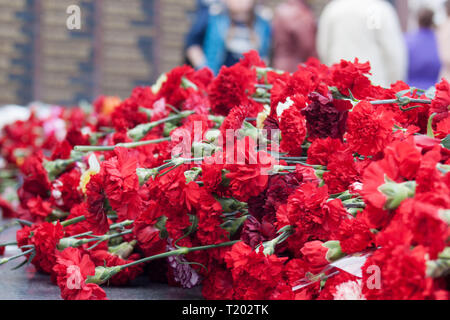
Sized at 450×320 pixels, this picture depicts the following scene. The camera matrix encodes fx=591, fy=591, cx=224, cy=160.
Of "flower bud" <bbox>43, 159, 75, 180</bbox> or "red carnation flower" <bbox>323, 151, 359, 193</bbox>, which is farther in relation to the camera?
"flower bud" <bbox>43, 159, 75, 180</bbox>

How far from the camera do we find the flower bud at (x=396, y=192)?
1.75ft

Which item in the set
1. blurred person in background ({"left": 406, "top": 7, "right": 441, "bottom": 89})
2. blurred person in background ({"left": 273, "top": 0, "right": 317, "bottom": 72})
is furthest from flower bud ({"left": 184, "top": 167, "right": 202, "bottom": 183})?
blurred person in background ({"left": 406, "top": 7, "right": 441, "bottom": 89})

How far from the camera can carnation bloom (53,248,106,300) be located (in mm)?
746

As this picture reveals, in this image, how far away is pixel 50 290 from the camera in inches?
36.2

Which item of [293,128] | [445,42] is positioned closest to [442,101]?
[293,128]

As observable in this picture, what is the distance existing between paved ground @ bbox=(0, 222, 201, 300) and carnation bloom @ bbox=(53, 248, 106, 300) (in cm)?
10

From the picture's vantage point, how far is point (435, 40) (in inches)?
123

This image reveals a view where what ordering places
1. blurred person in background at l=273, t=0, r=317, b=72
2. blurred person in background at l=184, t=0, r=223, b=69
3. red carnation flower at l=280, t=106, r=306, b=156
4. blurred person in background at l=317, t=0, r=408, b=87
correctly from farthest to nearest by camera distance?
blurred person in background at l=184, t=0, r=223, b=69 → blurred person in background at l=273, t=0, r=317, b=72 → blurred person in background at l=317, t=0, r=408, b=87 → red carnation flower at l=280, t=106, r=306, b=156

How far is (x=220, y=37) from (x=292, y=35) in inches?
17.0

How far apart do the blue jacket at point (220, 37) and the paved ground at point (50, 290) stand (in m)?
2.31

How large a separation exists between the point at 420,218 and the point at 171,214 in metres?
0.37

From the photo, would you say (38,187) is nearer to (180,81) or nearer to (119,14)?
(180,81)

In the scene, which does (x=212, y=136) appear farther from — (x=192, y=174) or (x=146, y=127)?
(x=146, y=127)

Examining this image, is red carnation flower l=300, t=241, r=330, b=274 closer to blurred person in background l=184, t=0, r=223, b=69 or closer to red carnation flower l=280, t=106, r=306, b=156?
red carnation flower l=280, t=106, r=306, b=156
